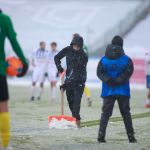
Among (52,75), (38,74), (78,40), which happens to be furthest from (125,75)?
(38,74)

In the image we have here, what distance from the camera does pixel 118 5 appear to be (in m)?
45.2

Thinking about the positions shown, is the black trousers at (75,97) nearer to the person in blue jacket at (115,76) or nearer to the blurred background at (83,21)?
the person in blue jacket at (115,76)

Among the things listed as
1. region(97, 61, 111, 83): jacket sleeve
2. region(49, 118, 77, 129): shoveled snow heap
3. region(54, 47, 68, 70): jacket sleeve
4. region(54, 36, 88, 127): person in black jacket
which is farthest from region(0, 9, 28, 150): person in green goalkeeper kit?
region(54, 47, 68, 70): jacket sleeve

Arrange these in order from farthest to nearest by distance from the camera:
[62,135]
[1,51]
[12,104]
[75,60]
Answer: [12,104] → [75,60] → [62,135] → [1,51]

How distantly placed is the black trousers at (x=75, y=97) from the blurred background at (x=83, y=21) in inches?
1044

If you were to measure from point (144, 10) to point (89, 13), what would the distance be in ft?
14.1

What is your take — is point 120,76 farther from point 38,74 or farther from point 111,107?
point 38,74

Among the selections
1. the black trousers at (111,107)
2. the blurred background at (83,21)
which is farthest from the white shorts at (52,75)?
the blurred background at (83,21)

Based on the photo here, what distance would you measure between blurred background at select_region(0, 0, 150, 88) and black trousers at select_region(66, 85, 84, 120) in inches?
1044

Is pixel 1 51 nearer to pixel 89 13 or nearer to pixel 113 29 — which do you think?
pixel 113 29

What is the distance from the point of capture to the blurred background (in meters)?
41.3

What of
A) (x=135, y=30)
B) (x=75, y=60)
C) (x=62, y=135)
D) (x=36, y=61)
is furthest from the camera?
(x=135, y=30)

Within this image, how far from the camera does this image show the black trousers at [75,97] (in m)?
11.9

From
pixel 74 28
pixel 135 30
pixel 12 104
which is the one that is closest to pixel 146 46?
pixel 135 30
